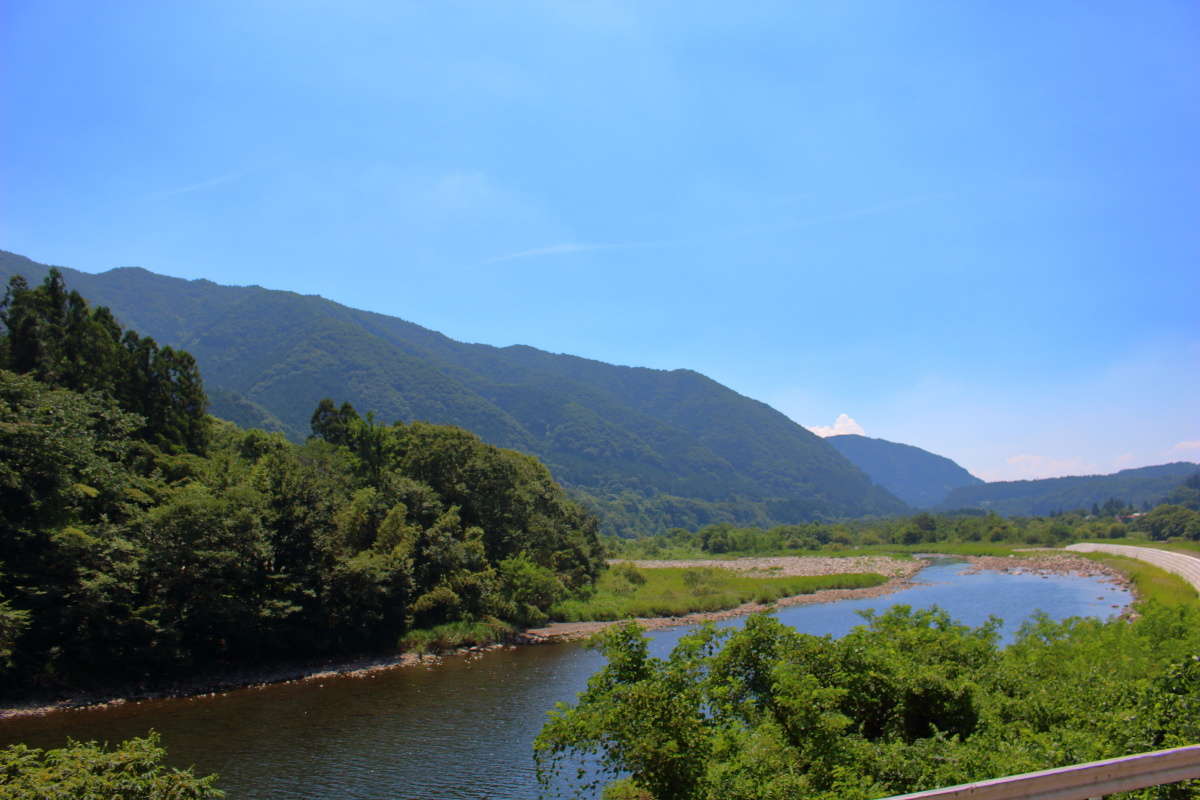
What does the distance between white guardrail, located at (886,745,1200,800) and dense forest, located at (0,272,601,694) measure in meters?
27.7

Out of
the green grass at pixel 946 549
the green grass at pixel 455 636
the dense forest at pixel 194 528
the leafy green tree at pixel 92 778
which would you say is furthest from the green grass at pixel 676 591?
the green grass at pixel 946 549

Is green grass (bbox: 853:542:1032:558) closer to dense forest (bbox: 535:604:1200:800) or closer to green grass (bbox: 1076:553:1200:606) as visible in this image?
green grass (bbox: 1076:553:1200:606)

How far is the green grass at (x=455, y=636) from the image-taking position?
34594 mm

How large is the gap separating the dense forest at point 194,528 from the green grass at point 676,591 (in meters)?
3.85

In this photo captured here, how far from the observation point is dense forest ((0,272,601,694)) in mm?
24938

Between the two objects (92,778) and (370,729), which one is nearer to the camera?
(92,778)

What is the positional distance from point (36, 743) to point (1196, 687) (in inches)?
1064

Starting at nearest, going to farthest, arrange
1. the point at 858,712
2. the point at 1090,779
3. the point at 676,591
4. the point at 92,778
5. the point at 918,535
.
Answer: the point at 1090,779 < the point at 92,778 < the point at 858,712 < the point at 676,591 < the point at 918,535

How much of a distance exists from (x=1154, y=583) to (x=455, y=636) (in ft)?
164

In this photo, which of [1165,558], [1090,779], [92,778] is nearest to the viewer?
[1090,779]

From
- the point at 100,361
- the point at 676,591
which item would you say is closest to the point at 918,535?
the point at 676,591

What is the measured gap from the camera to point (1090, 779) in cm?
470

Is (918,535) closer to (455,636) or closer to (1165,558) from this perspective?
(1165,558)

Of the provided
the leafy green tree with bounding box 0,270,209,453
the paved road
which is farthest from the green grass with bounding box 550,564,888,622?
the leafy green tree with bounding box 0,270,209,453
